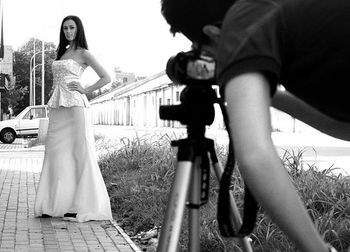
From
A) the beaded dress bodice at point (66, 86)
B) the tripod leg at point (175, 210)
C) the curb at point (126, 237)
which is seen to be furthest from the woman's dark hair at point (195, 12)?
the beaded dress bodice at point (66, 86)

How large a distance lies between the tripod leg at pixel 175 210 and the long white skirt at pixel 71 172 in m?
5.52

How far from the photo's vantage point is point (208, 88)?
1695 mm

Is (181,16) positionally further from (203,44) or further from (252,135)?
(252,135)

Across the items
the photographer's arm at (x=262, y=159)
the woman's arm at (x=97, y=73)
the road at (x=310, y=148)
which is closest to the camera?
the photographer's arm at (x=262, y=159)

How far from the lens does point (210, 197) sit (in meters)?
3.33

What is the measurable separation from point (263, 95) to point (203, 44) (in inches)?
16.4

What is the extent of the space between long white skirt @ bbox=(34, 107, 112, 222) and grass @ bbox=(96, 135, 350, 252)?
415 millimetres

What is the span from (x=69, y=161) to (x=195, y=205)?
18.5ft

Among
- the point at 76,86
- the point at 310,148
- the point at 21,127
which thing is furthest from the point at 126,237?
the point at 21,127

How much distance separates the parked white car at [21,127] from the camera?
109 ft

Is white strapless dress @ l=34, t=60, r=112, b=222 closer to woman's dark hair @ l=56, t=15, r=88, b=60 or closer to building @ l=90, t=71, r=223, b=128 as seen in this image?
woman's dark hair @ l=56, t=15, r=88, b=60

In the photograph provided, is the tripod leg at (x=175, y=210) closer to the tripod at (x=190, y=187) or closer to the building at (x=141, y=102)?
the tripod at (x=190, y=187)

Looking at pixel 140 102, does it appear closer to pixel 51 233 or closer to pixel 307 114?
pixel 51 233

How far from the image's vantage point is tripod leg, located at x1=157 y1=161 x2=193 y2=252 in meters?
1.52
